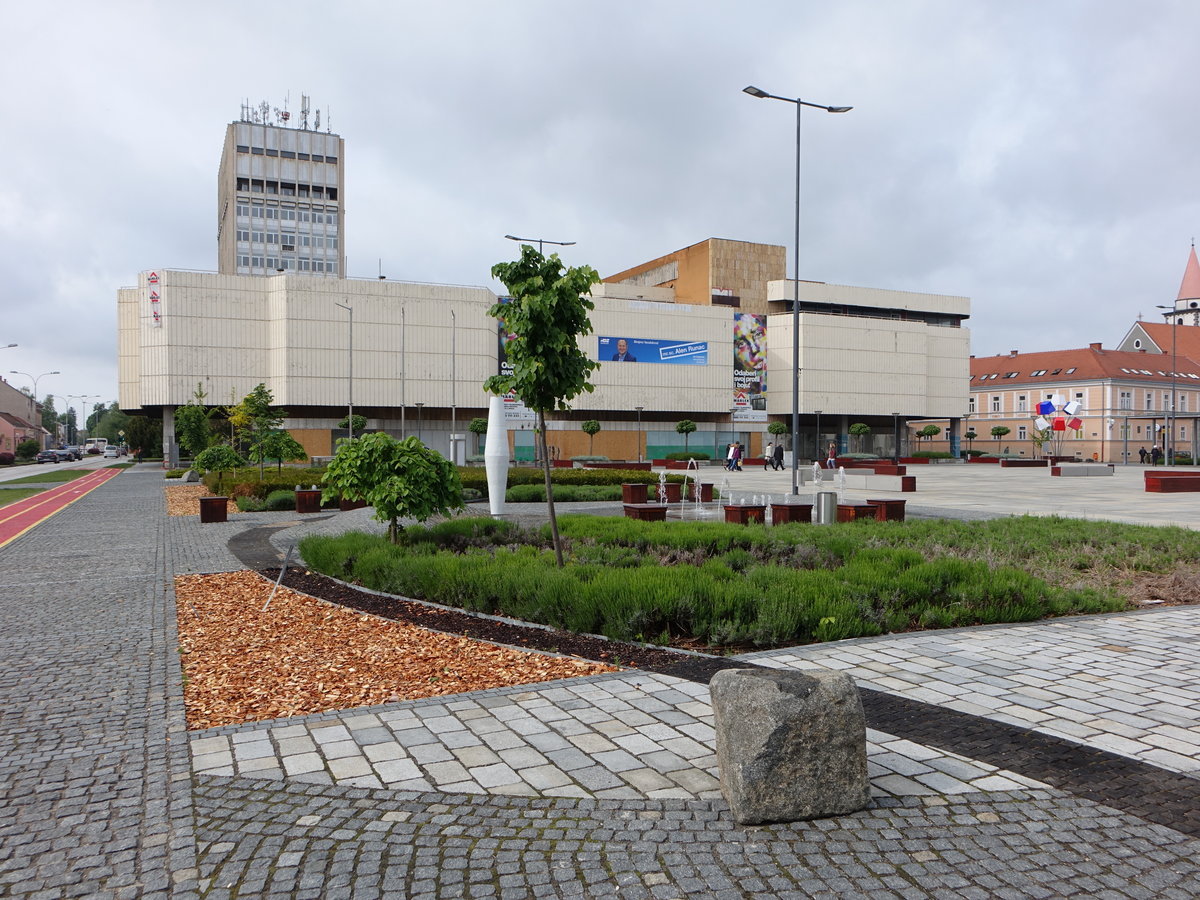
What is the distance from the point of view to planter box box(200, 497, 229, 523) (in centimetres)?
1994

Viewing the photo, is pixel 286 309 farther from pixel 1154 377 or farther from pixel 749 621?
pixel 1154 377

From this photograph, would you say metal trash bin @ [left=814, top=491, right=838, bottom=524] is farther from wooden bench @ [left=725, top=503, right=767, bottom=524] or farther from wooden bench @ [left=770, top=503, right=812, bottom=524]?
wooden bench @ [left=725, top=503, right=767, bottom=524]

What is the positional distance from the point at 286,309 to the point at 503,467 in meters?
46.3

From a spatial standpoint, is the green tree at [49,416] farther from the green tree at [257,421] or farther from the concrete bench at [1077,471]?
the concrete bench at [1077,471]

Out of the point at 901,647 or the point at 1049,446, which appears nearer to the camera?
the point at 901,647

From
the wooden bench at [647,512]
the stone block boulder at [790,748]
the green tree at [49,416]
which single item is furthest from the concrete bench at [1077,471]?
the green tree at [49,416]

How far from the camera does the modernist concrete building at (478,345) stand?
5934cm

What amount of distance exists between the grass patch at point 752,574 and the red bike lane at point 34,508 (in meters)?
10.8

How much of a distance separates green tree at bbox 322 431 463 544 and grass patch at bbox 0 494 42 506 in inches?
844

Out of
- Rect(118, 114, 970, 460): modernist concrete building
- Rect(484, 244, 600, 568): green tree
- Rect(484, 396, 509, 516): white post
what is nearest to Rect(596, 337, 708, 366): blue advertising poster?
Rect(118, 114, 970, 460): modernist concrete building

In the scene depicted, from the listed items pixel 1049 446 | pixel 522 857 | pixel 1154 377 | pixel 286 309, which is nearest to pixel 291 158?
pixel 286 309

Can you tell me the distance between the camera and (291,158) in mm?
92500

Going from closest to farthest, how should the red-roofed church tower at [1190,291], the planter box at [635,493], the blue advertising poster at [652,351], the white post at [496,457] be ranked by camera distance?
the white post at [496,457] < the planter box at [635,493] < the blue advertising poster at [652,351] < the red-roofed church tower at [1190,291]

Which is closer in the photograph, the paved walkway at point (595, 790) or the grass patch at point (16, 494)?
the paved walkway at point (595, 790)
